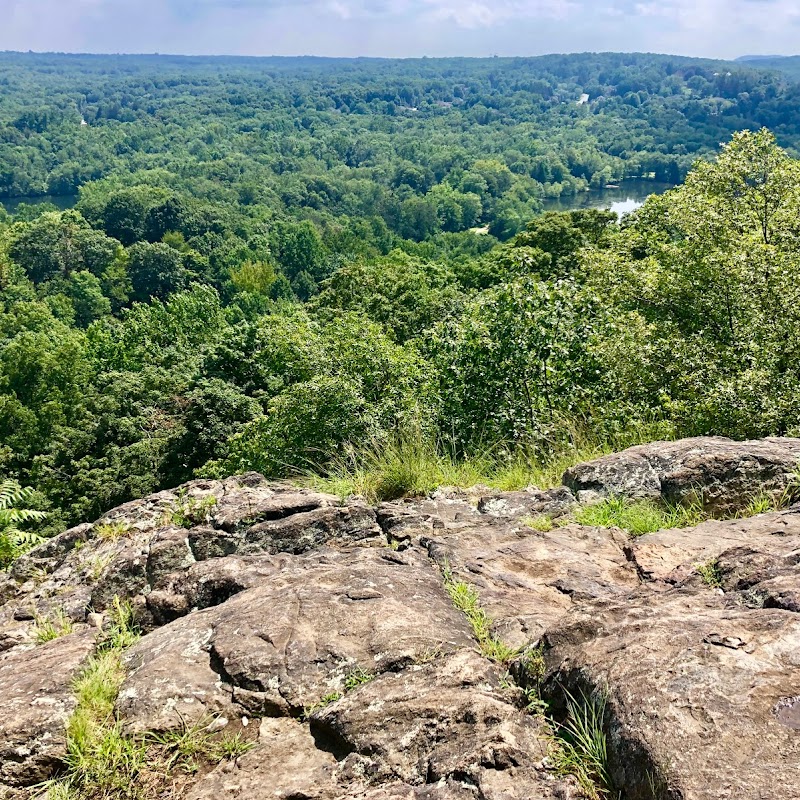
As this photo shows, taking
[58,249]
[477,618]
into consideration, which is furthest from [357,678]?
[58,249]

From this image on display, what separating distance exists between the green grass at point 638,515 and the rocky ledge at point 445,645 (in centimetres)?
19

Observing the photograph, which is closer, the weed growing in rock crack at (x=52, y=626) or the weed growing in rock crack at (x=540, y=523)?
the weed growing in rock crack at (x=52, y=626)

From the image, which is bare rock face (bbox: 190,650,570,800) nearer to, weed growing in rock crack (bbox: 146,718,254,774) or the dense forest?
weed growing in rock crack (bbox: 146,718,254,774)

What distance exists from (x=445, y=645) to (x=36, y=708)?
238cm

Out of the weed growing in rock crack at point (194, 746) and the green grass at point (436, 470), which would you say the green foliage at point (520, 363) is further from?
the weed growing in rock crack at point (194, 746)

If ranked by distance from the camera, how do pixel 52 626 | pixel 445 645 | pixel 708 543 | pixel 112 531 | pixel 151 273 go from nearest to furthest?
pixel 445 645 < pixel 708 543 < pixel 52 626 < pixel 112 531 < pixel 151 273

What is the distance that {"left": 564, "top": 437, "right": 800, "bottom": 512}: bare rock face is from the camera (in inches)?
240

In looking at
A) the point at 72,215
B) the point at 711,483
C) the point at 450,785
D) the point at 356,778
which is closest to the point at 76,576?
the point at 356,778

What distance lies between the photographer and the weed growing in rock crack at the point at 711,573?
13.9 feet

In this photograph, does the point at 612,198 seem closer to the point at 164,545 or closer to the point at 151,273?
the point at 151,273

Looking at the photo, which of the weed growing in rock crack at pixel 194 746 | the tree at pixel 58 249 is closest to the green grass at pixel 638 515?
the weed growing in rock crack at pixel 194 746

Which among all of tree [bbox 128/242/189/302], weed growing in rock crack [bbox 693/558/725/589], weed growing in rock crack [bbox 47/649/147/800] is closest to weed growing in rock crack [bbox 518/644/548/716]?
weed growing in rock crack [bbox 693/558/725/589]

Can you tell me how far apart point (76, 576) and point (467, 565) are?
149 inches

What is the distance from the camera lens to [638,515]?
5.93 m
